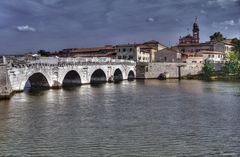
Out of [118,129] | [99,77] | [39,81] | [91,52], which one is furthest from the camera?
[91,52]

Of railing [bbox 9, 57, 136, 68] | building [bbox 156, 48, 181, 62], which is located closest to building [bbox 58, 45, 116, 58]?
building [bbox 156, 48, 181, 62]

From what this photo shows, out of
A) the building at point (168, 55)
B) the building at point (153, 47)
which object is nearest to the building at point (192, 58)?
the building at point (168, 55)

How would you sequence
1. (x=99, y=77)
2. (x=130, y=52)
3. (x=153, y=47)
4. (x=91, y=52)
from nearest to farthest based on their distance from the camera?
(x=99, y=77), (x=130, y=52), (x=91, y=52), (x=153, y=47)

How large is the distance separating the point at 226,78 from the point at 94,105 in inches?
3154

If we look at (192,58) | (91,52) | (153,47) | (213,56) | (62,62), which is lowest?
(62,62)

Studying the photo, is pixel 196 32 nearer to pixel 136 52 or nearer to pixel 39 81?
pixel 136 52

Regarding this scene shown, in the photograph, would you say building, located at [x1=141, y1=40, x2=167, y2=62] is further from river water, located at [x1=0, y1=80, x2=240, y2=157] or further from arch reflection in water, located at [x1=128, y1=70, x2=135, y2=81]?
river water, located at [x1=0, y1=80, x2=240, y2=157]

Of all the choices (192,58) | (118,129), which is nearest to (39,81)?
(118,129)

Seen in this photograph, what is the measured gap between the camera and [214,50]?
15112 cm

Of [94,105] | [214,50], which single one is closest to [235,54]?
[214,50]

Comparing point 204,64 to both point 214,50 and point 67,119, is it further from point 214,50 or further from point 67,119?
point 67,119

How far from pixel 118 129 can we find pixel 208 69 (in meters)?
97.0

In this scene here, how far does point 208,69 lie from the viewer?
398ft

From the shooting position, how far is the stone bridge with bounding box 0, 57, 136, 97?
52.7 meters
